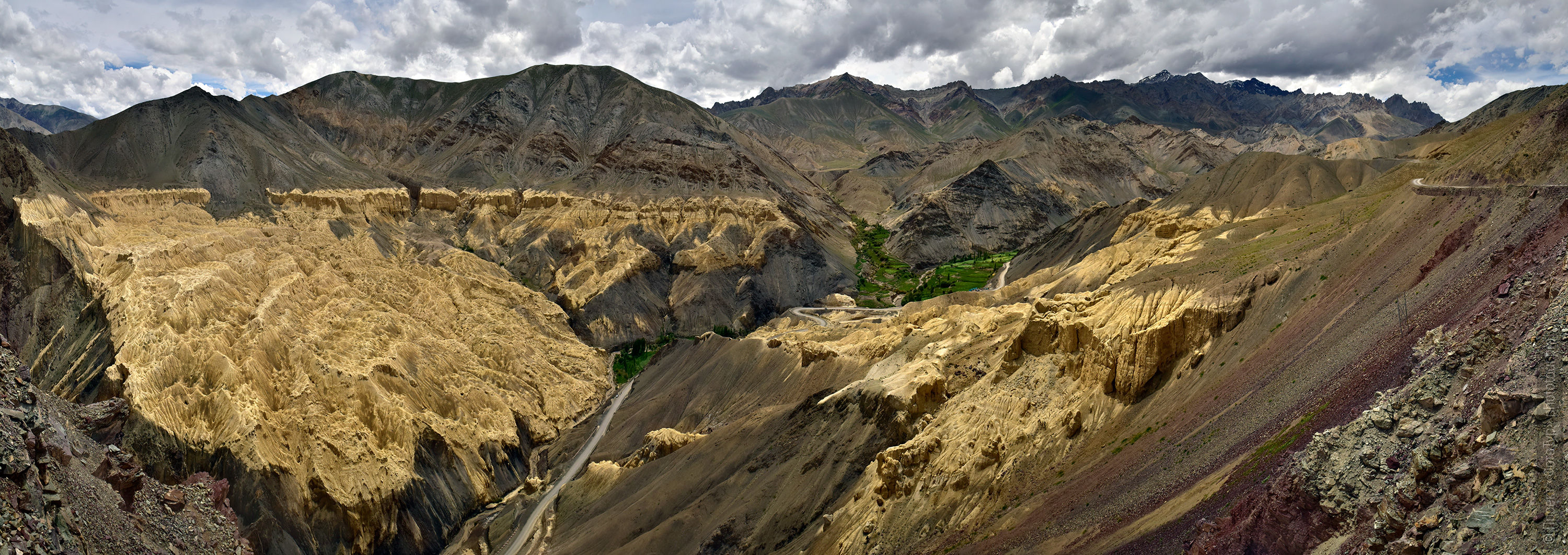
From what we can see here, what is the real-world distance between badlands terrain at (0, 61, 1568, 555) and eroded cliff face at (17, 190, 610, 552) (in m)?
0.27

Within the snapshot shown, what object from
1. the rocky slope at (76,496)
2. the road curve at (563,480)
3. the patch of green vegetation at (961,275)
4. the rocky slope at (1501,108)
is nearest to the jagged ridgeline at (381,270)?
the road curve at (563,480)

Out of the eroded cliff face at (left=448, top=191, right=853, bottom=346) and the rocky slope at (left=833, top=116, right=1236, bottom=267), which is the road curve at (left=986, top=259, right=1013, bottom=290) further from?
the eroded cliff face at (left=448, top=191, right=853, bottom=346)

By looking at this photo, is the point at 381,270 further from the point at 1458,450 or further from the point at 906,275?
the point at 1458,450

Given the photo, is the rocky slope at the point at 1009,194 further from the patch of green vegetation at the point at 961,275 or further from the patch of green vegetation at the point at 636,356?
the patch of green vegetation at the point at 636,356

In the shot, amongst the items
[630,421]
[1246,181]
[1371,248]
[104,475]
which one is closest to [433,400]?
[630,421]

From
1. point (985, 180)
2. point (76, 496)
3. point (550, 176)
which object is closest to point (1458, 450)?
point (76, 496)

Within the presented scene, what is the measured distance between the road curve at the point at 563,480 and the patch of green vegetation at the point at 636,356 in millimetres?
6387

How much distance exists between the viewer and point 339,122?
14050cm

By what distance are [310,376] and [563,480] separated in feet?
56.9

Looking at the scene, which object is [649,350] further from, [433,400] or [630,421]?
[433,400]

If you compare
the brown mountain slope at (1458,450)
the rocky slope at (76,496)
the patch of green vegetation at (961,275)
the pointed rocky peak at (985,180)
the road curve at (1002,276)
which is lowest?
the brown mountain slope at (1458,450)

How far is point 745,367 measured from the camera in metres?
57.8

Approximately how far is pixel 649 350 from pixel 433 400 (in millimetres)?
34219

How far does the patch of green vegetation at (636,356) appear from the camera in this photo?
76562 mm
